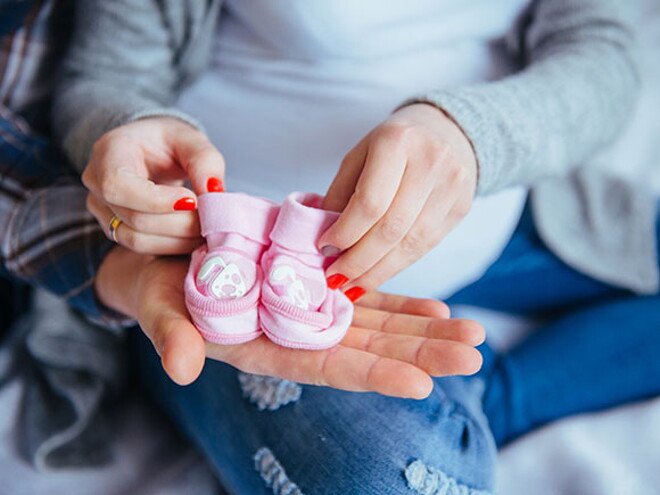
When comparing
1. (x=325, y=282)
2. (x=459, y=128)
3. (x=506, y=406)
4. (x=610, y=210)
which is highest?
(x=459, y=128)

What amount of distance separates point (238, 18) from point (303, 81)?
0.51ft

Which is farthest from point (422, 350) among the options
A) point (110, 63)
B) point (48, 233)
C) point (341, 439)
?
point (110, 63)

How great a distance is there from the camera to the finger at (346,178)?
1.71 ft

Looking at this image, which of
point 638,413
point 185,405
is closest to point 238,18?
point 185,405

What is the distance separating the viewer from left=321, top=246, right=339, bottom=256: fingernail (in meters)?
0.52

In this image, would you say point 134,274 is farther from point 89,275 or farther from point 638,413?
point 638,413

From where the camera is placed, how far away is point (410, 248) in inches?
20.3

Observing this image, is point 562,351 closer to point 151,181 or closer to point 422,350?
point 422,350

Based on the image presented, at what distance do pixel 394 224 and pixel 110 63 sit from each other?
544mm

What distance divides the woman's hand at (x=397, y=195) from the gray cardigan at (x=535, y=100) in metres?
0.06

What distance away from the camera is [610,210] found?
922mm

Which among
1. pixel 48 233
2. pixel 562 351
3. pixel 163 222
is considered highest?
pixel 163 222

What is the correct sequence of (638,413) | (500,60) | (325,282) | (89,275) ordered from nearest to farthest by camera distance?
(325,282) < (89,275) < (638,413) < (500,60)

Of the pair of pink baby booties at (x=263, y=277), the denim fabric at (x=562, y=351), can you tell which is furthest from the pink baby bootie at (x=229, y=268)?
the denim fabric at (x=562, y=351)
